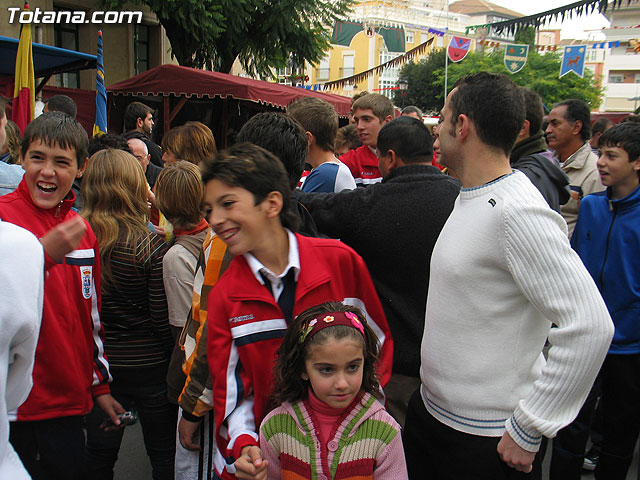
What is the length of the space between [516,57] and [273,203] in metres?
26.9

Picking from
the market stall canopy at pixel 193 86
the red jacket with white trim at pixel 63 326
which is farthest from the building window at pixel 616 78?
the red jacket with white trim at pixel 63 326

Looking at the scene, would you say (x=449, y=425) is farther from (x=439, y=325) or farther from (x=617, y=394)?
(x=617, y=394)

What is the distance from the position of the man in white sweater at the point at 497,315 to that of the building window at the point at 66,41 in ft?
49.4

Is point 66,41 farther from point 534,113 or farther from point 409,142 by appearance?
point 409,142

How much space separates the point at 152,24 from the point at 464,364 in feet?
55.2

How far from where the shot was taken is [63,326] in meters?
2.36

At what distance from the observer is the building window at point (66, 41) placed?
1444cm

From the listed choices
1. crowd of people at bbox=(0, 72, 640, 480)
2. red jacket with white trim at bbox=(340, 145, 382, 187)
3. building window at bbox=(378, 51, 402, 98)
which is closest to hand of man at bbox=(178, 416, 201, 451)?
crowd of people at bbox=(0, 72, 640, 480)

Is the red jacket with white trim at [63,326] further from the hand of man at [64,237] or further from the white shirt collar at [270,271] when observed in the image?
the white shirt collar at [270,271]

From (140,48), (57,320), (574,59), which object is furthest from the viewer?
(574,59)

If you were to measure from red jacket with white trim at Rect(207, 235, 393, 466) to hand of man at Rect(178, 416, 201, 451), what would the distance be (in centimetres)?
22

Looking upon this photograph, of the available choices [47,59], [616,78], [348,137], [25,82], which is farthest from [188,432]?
[616,78]

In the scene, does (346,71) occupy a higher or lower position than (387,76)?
higher

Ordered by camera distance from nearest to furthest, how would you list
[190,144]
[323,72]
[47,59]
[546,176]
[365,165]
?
[546,176]
[190,144]
[365,165]
[47,59]
[323,72]
